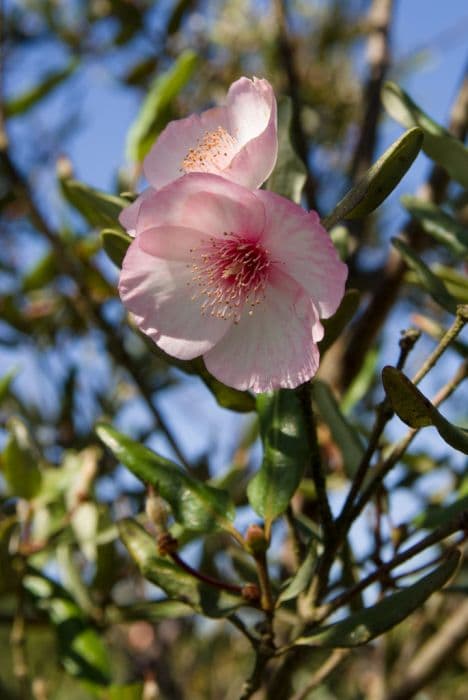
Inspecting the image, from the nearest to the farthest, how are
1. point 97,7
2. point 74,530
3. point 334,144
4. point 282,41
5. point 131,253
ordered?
point 131,253
point 74,530
point 282,41
point 97,7
point 334,144

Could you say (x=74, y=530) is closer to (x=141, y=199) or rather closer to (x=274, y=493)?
(x=274, y=493)

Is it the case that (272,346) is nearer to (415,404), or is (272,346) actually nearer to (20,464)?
(415,404)

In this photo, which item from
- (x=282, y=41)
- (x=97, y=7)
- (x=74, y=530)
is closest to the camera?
(x=74, y=530)

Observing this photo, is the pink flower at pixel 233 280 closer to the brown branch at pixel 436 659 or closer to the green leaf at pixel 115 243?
the green leaf at pixel 115 243

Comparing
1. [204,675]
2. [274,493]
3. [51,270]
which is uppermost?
[274,493]

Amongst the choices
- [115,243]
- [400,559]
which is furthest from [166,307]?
[400,559]

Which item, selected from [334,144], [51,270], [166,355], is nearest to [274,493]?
[166,355]
